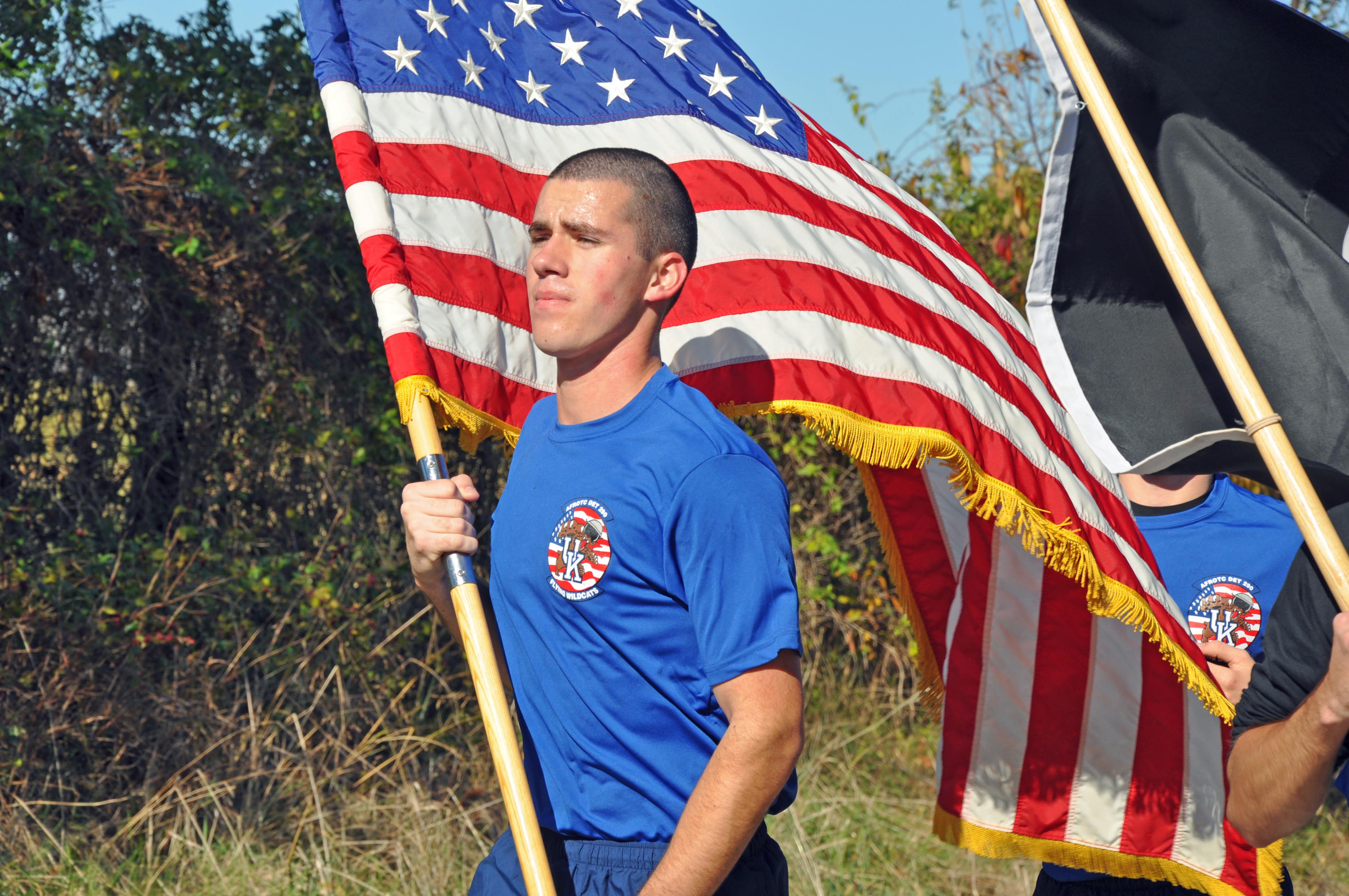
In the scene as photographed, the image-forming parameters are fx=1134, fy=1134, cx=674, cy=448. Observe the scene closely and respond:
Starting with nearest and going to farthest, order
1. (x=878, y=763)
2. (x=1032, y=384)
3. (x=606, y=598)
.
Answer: (x=606, y=598), (x=1032, y=384), (x=878, y=763)

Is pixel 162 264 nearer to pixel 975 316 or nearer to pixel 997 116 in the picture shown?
pixel 975 316

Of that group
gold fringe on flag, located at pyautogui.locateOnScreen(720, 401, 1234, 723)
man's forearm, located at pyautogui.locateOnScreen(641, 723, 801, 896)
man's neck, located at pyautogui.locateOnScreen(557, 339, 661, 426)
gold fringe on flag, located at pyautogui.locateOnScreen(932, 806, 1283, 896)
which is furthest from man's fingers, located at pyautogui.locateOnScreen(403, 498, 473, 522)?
gold fringe on flag, located at pyautogui.locateOnScreen(932, 806, 1283, 896)

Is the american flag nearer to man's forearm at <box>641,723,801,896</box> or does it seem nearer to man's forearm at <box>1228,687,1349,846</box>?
man's forearm at <box>1228,687,1349,846</box>

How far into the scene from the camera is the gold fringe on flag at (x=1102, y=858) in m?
3.00

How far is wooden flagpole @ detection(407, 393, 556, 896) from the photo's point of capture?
177 cm

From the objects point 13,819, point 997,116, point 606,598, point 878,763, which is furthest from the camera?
point 997,116

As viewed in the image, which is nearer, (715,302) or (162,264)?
(715,302)

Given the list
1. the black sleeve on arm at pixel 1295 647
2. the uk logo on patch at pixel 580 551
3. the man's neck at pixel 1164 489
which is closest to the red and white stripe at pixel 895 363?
the man's neck at pixel 1164 489

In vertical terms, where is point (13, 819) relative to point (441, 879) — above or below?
above

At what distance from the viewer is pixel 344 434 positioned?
5.11m

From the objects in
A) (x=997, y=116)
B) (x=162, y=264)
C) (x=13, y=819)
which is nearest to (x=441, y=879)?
(x=13, y=819)

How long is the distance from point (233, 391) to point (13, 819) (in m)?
1.91

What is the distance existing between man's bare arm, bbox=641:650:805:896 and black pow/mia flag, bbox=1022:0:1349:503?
93 cm

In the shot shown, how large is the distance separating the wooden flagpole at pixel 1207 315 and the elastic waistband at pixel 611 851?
3.27ft
